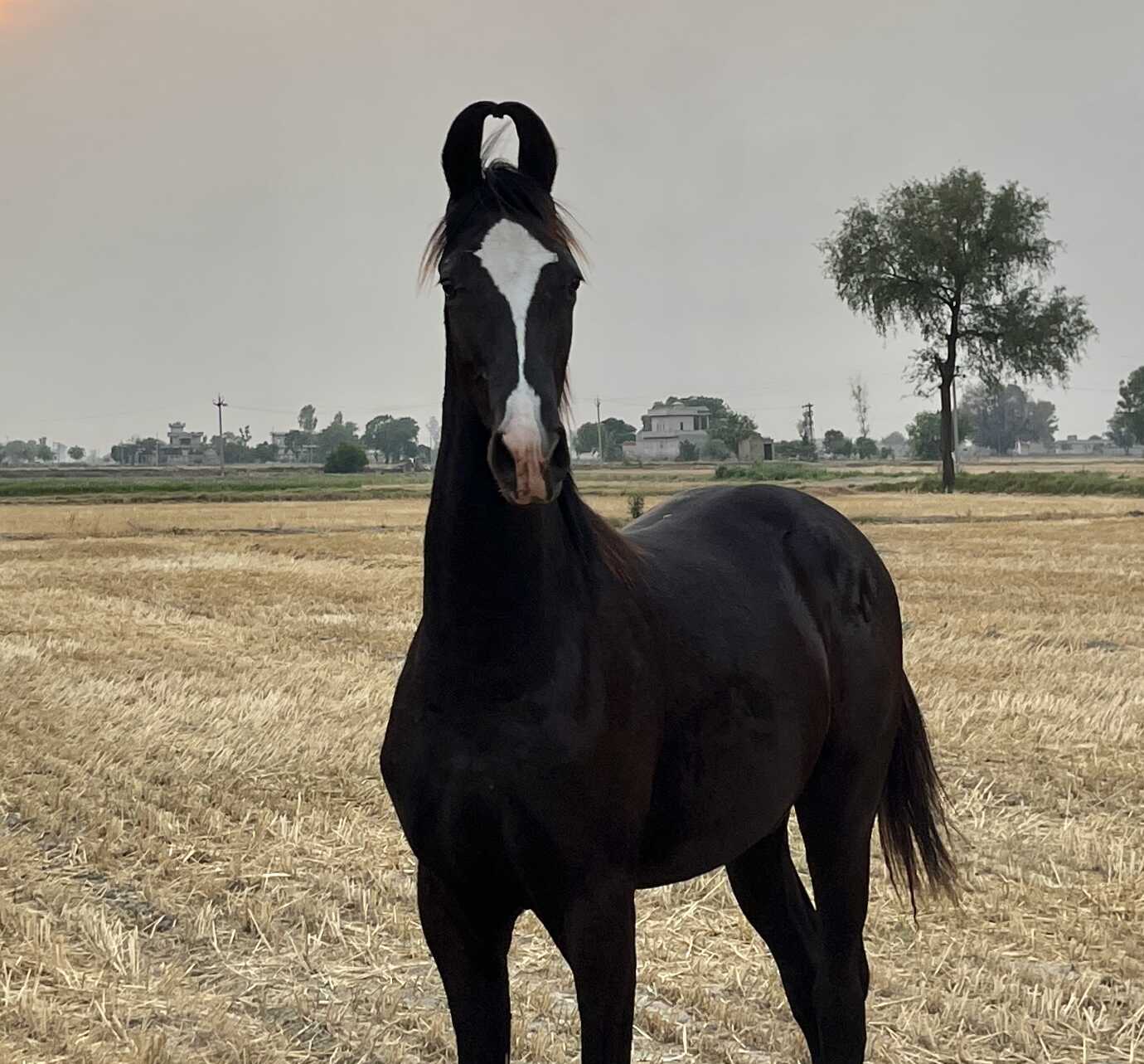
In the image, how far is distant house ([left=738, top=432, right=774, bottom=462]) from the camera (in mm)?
96131

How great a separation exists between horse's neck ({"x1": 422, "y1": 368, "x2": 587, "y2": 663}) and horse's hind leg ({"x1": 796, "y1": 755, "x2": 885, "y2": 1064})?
1.42 metres

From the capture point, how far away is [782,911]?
4027mm

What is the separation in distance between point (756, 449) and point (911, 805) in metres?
95.7

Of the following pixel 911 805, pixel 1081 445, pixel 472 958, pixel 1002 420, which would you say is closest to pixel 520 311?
pixel 472 958

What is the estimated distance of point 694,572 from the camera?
346cm

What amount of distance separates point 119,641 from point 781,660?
10917mm

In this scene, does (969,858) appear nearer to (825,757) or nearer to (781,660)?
(825,757)

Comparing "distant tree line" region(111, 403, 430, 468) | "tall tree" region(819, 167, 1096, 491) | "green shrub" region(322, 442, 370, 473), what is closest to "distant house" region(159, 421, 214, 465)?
"distant tree line" region(111, 403, 430, 468)

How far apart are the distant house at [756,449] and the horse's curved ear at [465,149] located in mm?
92446

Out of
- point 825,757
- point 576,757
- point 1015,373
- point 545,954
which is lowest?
point 545,954

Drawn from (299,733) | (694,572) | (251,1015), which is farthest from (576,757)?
(299,733)

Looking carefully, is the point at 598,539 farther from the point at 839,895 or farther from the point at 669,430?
the point at 669,430

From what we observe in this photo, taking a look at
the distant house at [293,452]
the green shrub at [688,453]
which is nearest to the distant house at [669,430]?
the green shrub at [688,453]

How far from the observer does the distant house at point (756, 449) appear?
96.1 meters
